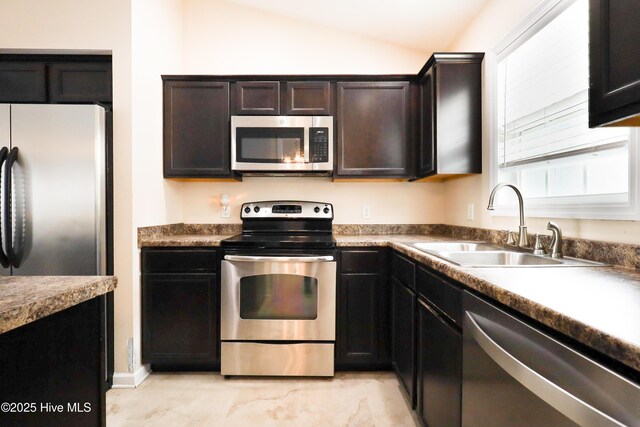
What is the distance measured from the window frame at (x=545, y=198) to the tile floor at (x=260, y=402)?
1.34 m

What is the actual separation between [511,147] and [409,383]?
153 centimetres

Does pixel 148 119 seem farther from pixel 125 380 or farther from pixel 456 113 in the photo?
pixel 456 113

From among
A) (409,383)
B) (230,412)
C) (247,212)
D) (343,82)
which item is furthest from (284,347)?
(343,82)

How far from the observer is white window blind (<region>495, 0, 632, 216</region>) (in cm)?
137

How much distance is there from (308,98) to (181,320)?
1.90 m

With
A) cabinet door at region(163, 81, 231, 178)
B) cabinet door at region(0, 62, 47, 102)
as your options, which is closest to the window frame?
cabinet door at region(163, 81, 231, 178)

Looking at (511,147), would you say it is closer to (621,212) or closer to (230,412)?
(621,212)

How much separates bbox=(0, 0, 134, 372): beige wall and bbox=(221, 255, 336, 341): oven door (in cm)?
67

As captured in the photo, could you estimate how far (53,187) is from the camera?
1986 millimetres

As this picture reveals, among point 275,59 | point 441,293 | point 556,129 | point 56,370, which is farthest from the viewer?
point 275,59

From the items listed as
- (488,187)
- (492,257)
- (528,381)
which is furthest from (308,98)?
(528,381)

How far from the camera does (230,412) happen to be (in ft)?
6.23

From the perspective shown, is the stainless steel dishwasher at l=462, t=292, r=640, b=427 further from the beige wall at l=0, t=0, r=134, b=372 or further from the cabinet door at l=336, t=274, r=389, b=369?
the beige wall at l=0, t=0, r=134, b=372

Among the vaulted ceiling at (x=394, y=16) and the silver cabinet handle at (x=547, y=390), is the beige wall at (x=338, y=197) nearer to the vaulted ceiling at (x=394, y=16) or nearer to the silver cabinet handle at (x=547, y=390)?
the vaulted ceiling at (x=394, y=16)
